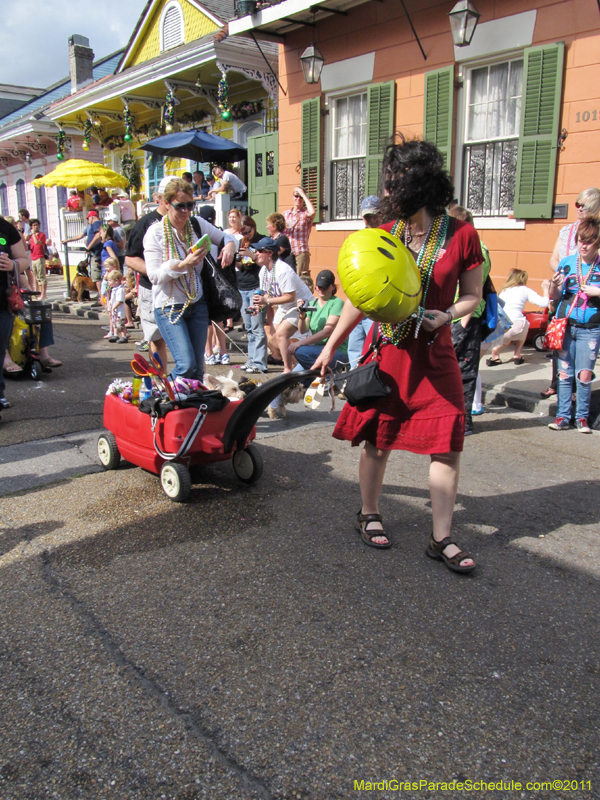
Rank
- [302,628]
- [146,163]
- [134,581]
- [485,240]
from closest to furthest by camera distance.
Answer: [302,628], [134,581], [485,240], [146,163]

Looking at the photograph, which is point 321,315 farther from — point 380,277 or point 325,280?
point 380,277

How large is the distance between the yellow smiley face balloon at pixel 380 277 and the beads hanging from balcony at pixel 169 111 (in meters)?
15.3

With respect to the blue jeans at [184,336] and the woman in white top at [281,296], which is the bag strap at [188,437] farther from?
the woman in white top at [281,296]

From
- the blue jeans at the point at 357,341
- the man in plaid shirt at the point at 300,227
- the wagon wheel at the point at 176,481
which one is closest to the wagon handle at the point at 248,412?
the wagon wheel at the point at 176,481

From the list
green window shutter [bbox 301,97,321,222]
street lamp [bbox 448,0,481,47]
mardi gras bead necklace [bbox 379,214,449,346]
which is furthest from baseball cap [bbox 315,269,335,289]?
green window shutter [bbox 301,97,321,222]

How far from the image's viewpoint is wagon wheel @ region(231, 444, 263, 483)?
4.33 metres

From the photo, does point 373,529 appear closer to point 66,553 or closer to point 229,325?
point 66,553

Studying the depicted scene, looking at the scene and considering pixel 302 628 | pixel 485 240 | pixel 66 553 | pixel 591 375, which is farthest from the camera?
pixel 485 240

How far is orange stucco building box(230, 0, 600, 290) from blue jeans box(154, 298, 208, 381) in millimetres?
4607

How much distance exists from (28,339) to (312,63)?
6.78 m

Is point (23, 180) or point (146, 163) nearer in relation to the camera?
point (146, 163)

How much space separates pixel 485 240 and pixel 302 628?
7802 millimetres

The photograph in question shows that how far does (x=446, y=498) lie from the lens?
329 cm

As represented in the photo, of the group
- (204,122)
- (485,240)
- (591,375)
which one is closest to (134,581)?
(591,375)
